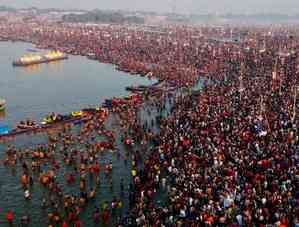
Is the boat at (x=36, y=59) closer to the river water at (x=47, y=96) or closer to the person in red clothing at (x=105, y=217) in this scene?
the river water at (x=47, y=96)

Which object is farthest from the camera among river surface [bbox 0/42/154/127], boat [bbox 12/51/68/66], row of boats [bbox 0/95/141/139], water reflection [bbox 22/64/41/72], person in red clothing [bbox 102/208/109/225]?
boat [bbox 12/51/68/66]

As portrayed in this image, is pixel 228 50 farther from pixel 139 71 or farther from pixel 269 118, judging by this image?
pixel 269 118

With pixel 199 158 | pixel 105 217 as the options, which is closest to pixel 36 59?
pixel 199 158

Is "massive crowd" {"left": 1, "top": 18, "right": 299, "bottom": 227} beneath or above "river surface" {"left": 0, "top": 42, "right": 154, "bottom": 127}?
above

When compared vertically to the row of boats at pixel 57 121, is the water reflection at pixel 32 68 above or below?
below

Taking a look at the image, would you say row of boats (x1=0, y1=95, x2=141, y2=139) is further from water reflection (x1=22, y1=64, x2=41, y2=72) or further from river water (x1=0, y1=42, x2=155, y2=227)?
water reflection (x1=22, y1=64, x2=41, y2=72)

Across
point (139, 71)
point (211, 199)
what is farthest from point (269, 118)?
point (139, 71)

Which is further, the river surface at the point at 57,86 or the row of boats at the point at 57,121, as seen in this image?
the river surface at the point at 57,86

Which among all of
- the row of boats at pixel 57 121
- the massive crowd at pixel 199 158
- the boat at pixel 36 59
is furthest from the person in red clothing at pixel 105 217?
the boat at pixel 36 59

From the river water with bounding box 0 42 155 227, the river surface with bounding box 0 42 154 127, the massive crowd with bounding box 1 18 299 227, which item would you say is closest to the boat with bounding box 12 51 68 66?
the river surface with bounding box 0 42 154 127
